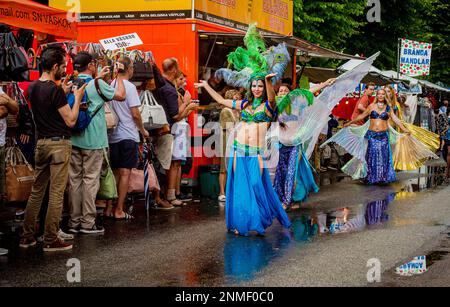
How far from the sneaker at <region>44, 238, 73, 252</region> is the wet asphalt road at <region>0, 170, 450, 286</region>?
9 centimetres

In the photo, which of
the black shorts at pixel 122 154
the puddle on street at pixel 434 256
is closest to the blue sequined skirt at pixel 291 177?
the black shorts at pixel 122 154

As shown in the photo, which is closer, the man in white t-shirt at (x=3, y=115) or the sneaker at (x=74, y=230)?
the man in white t-shirt at (x=3, y=115)

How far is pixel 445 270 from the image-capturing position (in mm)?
7543

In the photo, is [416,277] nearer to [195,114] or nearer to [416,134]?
[195,114]

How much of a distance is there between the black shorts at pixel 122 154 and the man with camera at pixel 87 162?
98 centimetres

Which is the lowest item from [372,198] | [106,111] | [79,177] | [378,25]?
[372,198]

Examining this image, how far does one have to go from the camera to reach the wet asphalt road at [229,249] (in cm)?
707

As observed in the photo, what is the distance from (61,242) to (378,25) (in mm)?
26265

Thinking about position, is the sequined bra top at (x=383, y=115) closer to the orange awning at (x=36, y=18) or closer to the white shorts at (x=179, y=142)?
the white shorts at (x=179, y=142)

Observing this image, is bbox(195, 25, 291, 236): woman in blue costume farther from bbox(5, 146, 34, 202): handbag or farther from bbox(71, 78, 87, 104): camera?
bbox(5, 146, 34, 202): handbag

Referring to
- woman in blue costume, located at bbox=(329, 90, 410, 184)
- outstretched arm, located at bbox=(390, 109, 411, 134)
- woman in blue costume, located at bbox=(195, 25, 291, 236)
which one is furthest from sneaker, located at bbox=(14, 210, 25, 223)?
outstretched arm, located at bbox=(390, 109, 411, 134)

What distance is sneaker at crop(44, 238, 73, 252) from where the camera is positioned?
8.19 meters
